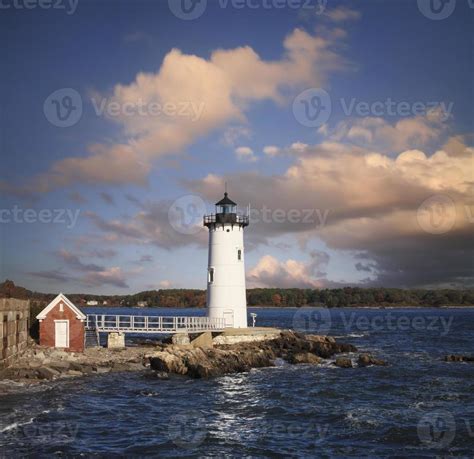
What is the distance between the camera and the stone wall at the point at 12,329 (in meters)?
27.5

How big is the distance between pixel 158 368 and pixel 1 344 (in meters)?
8.88

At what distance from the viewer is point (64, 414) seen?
21.4m

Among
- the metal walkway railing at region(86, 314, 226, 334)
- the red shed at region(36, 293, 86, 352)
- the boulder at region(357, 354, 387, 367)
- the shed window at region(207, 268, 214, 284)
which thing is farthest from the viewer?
the shed window at region(207, 268, 214, 284)

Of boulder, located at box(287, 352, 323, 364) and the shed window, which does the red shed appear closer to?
the shed window

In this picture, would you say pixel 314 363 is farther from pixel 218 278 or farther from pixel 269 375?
pixel 218 278

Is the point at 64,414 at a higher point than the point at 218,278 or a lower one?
lower

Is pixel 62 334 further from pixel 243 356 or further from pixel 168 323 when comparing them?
pixel 243 356

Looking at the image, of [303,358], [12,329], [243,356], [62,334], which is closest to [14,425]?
[12,329]

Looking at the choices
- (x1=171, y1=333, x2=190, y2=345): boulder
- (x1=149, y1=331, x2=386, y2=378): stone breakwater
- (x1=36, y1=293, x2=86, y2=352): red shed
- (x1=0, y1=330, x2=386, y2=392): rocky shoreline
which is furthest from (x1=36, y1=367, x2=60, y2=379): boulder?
(x1=171, y1=333, x2=190, y2=345): boulder

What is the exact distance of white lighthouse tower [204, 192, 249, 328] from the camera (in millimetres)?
41875

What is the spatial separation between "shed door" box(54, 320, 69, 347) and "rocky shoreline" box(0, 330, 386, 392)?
110 cm

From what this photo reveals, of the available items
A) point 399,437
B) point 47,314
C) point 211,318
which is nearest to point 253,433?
point 399,437

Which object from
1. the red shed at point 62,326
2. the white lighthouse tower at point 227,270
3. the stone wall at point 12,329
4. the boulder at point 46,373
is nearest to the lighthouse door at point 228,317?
the white lighthouse tower at point 227,270

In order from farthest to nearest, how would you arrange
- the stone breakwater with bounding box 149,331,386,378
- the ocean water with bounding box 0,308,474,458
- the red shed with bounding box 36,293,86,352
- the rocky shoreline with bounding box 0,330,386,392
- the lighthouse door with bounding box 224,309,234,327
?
Result: the lighthouse door with bounding box 224,309,234,327
the red shed with bounding box 36,293,86,352
the stone breakwater with bounding box 149,331,386,378
the rocky shoreline with bounding box 0,330,386,392
the ocean water with bounding box 0,308,474,458
